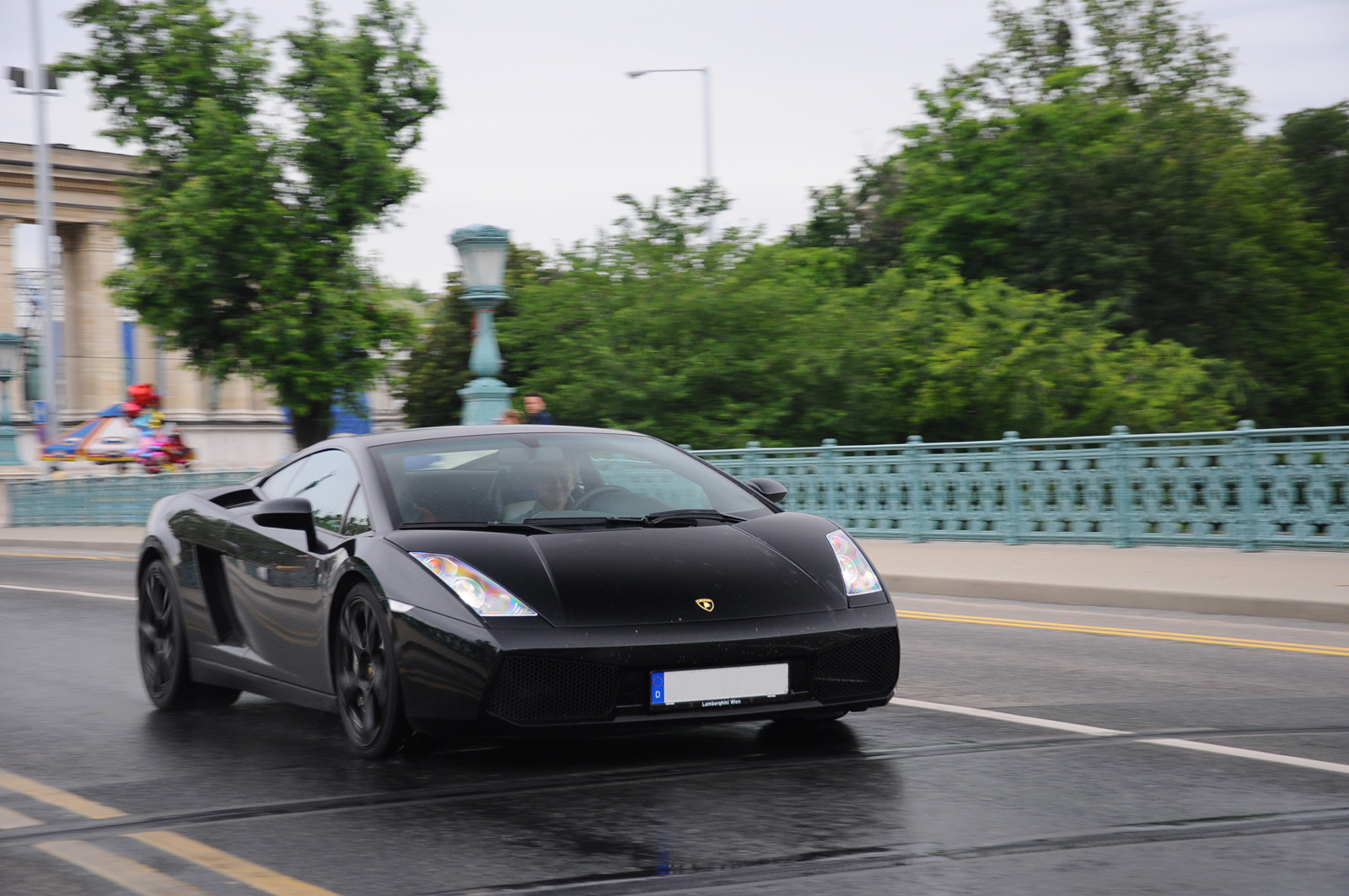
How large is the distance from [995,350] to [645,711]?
2460cm

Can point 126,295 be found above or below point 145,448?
above

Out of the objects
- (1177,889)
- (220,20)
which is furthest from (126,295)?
(1177,889)

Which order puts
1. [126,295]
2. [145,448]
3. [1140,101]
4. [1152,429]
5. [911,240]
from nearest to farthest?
[1152,429] → [126,295] → [911,240] → [145,448] → [1140,101]

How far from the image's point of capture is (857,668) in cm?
579

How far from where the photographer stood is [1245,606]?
36.6 feet

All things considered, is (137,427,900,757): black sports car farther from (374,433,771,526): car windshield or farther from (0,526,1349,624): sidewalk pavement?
(0,526,1349,624): sidewalk pavement

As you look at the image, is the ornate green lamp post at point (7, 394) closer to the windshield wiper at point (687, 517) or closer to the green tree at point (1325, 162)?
the green tree at point (1325, 162)

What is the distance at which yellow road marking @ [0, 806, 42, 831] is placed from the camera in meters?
5.05

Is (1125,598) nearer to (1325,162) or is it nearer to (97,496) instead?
(97,496)

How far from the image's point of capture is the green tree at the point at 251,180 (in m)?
33.5

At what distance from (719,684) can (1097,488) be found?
11.3 metres

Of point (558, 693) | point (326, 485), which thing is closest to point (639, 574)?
point (558, 693)

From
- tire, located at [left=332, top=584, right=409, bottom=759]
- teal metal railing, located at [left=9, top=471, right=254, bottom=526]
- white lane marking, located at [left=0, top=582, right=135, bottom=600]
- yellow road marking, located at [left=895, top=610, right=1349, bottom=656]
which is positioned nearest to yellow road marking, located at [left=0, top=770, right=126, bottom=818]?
tire, located at [left=332, top=584, right=409, bottom=759]

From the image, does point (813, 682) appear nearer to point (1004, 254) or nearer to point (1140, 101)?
point (1004, 254)
